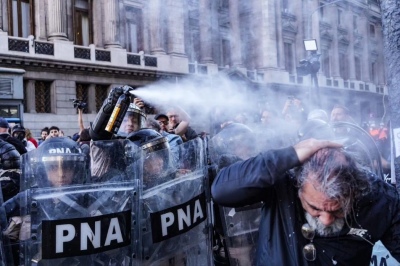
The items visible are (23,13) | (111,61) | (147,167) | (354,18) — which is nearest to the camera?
(147,167)

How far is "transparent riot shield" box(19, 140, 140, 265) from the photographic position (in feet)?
7.90

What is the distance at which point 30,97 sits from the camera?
19.0 meters

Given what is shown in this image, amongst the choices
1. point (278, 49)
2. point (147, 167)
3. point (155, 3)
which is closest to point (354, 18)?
point (278, 49)

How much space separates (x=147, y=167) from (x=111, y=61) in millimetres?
18729

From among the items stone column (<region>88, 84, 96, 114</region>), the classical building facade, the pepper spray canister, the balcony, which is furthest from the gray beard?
stone column (<region>88, 84, 96, 114</region>)

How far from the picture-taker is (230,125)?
354cm

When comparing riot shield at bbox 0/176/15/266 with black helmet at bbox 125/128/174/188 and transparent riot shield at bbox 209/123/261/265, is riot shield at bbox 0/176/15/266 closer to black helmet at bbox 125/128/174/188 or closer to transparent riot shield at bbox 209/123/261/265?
black helmet at bbox 125/128/174/188

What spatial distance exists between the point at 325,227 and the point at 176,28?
44.2 feet

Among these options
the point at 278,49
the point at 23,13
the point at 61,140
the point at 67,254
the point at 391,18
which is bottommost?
the point at 67,254

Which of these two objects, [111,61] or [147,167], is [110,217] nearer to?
[147,167]

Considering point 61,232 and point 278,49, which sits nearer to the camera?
point 61,232

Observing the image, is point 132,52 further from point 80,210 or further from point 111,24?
point 80,210

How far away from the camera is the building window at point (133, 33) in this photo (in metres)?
18.7

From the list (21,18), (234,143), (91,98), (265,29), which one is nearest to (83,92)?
(91,98)
